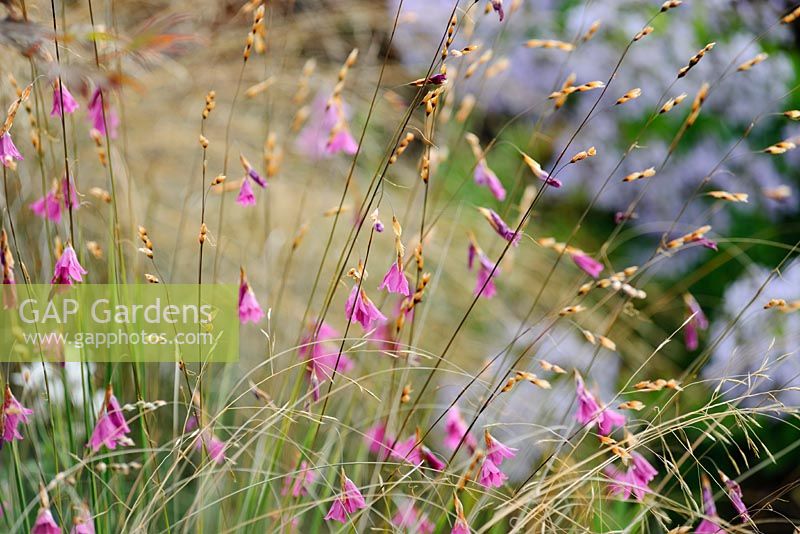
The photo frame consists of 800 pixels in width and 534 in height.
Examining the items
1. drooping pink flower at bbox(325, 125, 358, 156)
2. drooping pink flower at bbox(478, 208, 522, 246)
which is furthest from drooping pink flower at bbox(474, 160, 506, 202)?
drooping pink flower at bbox(325, 125, 358, 156)

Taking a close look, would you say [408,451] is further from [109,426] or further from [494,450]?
[109,426]

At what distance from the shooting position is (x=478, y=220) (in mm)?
2660

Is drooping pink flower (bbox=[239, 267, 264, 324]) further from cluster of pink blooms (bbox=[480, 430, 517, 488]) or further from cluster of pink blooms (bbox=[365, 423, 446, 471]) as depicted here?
cluster of pink blooms (bbox=[480, 430, 517, 488])

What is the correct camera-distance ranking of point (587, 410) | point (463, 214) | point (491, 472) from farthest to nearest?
point (463, 214) → point (587, 410) → point (491, 472)

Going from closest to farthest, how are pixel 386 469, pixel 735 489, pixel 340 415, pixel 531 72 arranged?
pixel 735 489
pixel 386 469
pixel 340 415
pixel 531 72

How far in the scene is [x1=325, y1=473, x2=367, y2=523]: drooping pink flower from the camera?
0.99 metres

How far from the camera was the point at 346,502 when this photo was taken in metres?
1.07

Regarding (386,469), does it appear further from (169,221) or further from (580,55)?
(580,55)

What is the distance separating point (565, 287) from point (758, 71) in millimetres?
1014

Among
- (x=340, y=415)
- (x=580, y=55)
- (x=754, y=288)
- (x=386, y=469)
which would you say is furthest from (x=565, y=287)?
(x=386, y=469)

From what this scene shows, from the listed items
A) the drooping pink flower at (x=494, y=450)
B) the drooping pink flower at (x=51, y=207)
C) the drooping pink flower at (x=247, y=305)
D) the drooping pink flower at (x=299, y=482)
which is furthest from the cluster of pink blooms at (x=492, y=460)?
the drooping pink flower at (x=51, y=207)

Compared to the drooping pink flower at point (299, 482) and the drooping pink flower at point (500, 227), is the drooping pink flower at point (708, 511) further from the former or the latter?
the drooping pink flower at point (299, 482)

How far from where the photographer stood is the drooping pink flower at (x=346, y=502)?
3.24 feet

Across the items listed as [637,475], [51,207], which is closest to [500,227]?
[637,475]
